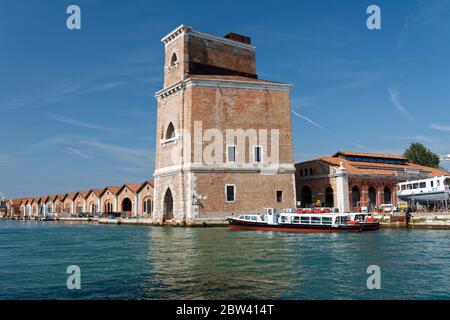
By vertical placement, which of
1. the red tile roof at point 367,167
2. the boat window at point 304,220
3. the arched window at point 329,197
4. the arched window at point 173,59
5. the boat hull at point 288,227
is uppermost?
the arched window at point 173,59

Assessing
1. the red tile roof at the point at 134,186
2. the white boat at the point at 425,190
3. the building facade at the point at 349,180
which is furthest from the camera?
the red tile roof at the point at 134,186

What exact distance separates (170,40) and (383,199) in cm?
2559

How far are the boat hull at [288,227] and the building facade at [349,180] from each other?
11.4 metres

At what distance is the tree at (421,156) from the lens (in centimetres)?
6459

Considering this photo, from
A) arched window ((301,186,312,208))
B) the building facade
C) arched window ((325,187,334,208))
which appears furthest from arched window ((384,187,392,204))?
arched window ((301,186,312,208))

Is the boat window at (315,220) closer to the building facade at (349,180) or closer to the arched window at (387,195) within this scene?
the building facade at (349,180)

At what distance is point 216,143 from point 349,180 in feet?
45.0

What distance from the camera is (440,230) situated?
2802 centimetres

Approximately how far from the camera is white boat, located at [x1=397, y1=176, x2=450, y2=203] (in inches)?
1485

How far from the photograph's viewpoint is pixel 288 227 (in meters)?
29.6

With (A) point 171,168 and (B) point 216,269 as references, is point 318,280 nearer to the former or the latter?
(B) point 216,269

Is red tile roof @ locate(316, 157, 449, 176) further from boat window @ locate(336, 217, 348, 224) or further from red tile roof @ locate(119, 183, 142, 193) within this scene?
red tile roof @ locate(119, 183, 142, 193)

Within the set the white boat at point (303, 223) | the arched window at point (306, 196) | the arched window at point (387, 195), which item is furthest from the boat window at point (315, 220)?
the arched window at point (387, 195)

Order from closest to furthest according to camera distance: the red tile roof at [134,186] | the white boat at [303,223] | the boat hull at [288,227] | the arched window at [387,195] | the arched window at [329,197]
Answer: the boat hull at [288,227] < the white boat at [303,223] < the arched window at [329,197] < the arched window at [387,195] < the red tile roof at [134,186]
